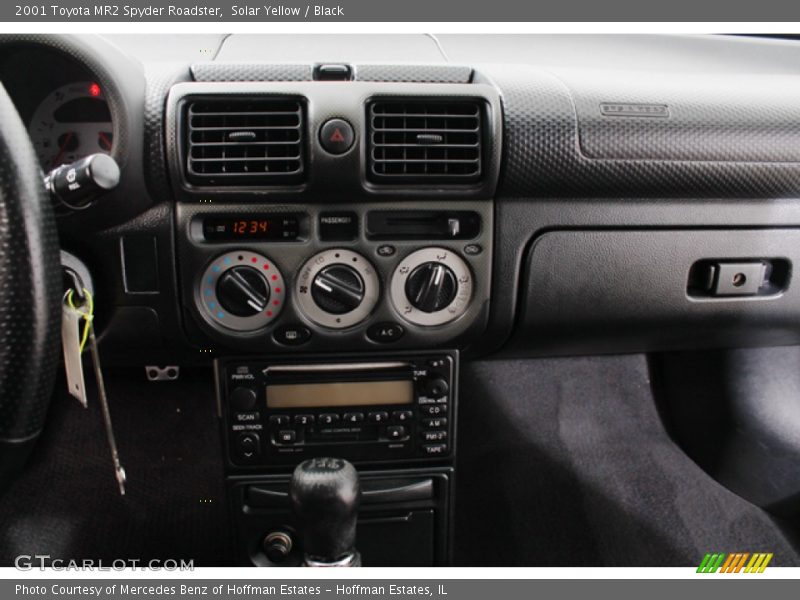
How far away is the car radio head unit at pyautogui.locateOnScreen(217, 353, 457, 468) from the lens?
45.7 inches

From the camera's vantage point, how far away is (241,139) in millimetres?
1007

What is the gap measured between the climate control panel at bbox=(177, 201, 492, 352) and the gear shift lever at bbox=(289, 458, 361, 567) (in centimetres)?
20

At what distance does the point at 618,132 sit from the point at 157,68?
0.70 meters

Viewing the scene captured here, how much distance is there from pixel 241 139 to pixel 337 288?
0.84ft

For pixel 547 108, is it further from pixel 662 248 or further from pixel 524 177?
pixel 662 248

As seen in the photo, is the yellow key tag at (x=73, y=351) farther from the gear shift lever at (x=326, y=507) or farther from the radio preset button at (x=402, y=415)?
the radio preset button at (x=402, y=415)

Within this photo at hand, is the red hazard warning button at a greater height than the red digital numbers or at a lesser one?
greater

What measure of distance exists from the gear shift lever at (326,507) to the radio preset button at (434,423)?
21 centimetres

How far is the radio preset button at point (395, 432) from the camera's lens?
120 cm

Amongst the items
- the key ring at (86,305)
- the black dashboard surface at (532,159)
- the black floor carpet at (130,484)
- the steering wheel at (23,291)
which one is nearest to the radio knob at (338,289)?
the black dashboard surface at (532,159)

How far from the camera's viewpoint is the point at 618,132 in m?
1.09

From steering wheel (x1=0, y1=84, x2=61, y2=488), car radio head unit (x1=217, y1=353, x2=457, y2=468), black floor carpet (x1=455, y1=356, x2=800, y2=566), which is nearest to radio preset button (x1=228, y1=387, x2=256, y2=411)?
car radio head unit (x1=217, y1=353, x2=457, y2=468)

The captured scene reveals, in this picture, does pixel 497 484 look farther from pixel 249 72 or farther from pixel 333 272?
pixel 249 72

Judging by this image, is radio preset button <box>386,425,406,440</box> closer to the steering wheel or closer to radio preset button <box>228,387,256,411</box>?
radio preset button <box>228,387,256,411</box>
